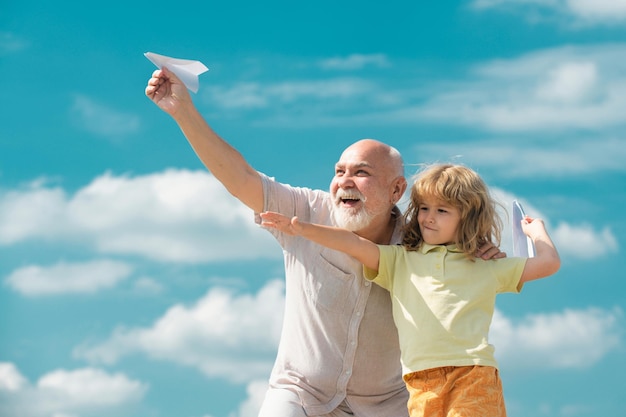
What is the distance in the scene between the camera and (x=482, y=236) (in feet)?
18.4

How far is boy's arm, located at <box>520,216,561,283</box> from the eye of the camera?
5527 mm

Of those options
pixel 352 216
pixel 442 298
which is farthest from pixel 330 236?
pixel 442 298

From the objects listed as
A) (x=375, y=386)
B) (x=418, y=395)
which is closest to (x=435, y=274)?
(x=418, y=395)

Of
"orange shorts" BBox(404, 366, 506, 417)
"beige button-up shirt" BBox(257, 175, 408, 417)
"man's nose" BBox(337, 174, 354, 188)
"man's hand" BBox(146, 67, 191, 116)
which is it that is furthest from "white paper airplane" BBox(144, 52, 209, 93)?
"orange shorts" BBox(404, 366, 506, 417)

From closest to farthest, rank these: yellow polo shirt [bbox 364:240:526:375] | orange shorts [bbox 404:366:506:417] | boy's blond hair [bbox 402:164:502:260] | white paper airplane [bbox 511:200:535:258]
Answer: orange shorts [bbox 404:366:506:417] → yellow polo shirt [bbox 364:240:526:375] → boy's blond hair [bbox 402:164:502:260] → white paper airplane [bbox 511:200:535:258]

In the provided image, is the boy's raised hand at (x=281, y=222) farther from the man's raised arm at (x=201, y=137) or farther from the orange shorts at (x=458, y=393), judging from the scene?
the orange shorts at (x=458, y=393)

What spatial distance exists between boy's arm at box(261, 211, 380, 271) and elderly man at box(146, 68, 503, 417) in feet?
1.47

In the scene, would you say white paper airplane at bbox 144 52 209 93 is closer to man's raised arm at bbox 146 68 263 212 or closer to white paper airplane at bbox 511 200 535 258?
man's raised arm at bbox 146 68 263 212

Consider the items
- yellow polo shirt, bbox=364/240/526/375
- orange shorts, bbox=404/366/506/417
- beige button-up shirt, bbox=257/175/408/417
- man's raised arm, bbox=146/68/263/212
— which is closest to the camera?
orange shorts, bbox=404/366/506/417

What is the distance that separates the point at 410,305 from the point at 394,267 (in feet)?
1.00

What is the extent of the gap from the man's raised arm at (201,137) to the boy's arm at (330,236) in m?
0.75

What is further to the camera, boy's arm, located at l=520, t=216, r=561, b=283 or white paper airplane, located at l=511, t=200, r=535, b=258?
white paper airplane, located at l=511, t=200, r=535, b=258

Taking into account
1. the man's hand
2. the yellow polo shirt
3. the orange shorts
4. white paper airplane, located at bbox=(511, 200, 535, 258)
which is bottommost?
the orange shorts

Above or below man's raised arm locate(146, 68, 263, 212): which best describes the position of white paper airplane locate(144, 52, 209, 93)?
above
